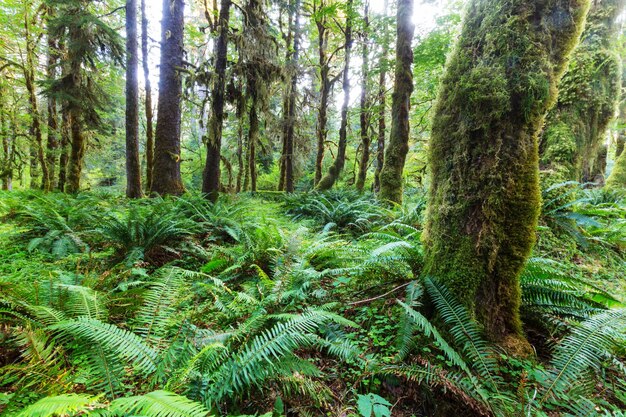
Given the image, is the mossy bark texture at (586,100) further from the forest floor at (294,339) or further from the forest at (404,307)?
the forest floor at (294,339)

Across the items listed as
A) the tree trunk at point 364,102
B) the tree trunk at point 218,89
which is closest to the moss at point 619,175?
the tree trunk at point 364,102

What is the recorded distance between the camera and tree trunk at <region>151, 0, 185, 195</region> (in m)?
6.29

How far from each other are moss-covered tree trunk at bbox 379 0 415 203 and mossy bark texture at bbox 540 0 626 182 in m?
2.42

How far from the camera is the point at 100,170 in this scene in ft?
57.0

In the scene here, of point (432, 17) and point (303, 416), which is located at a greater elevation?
point (432, 17)

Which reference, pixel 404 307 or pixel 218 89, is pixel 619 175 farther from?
pixel 218 89

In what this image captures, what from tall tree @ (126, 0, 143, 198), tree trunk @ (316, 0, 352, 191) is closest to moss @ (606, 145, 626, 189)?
tree trunk @ (316, 0, 352, 191)

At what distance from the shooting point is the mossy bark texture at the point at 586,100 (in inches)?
170

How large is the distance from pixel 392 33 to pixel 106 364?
1038cm

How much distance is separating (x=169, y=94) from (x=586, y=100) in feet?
27.1

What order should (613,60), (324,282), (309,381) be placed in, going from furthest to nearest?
(613,60) → (324,282) → (309,381)

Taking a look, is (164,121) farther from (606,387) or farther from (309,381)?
(606,387)

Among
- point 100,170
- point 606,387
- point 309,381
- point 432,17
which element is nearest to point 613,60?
point 432,17

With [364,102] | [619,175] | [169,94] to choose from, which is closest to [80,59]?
[169,94]
